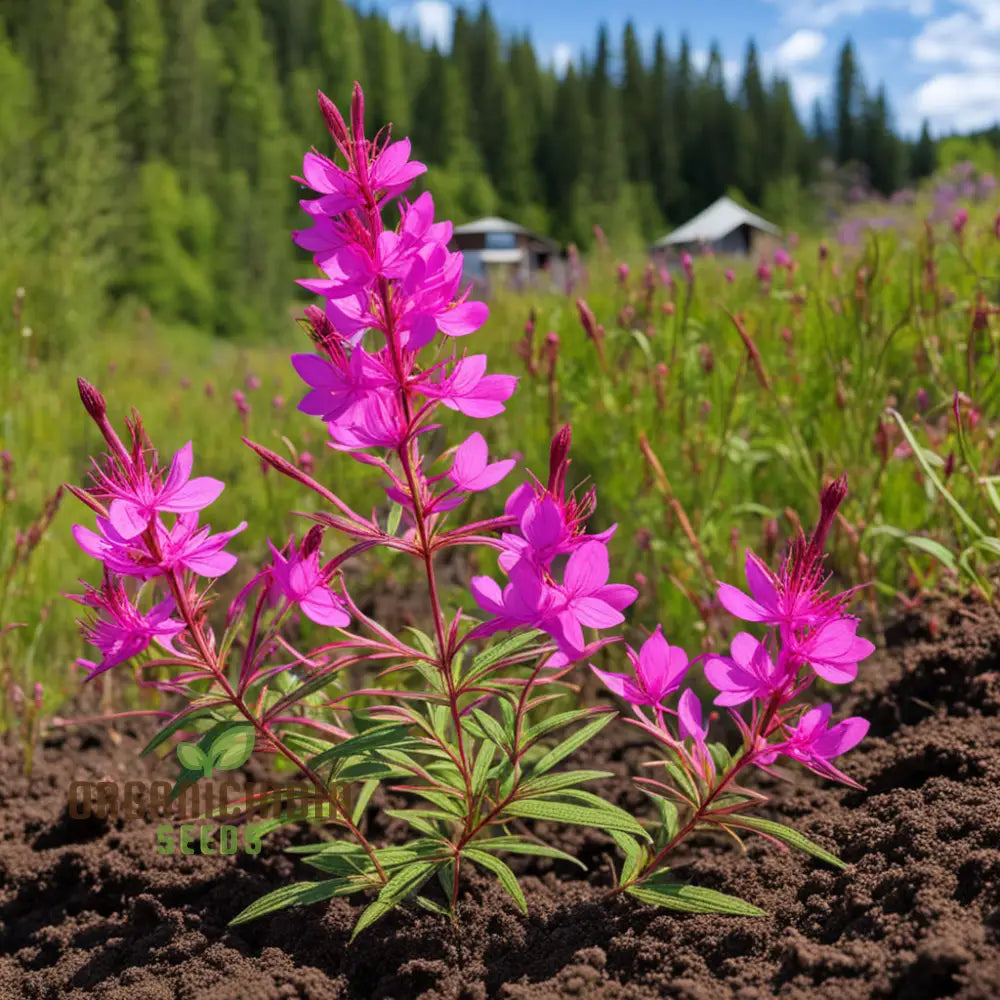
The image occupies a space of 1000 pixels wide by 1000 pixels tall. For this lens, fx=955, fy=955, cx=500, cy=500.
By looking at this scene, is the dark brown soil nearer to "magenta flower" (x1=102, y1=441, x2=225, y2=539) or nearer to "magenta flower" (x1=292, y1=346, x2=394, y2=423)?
"magenta flower" (x1=102, y1=441, x2=225, y2=539)

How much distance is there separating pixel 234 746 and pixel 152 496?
395mm

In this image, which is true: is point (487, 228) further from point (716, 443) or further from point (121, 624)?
point (121, 624)

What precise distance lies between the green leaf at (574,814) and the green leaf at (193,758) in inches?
16.3

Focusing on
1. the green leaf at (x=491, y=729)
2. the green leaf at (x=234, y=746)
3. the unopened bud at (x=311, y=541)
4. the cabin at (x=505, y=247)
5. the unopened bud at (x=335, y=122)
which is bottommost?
the cabin at (x=505, y=247)

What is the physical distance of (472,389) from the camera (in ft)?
3.80

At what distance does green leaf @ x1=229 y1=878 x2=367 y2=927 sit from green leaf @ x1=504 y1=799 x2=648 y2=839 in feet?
0.84

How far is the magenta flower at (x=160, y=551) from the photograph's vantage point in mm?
1142

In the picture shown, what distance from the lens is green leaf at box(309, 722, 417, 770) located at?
1231 millimetres

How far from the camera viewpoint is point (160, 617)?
121 cm

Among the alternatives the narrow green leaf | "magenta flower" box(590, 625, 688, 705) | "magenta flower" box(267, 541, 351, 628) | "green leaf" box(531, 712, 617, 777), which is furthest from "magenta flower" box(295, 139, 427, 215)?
the narrow green leaf

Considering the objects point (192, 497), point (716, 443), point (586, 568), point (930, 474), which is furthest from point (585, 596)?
point (716, 443)

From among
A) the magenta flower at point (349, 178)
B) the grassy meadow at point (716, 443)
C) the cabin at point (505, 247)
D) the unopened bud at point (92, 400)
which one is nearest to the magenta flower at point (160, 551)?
the unopened bud at point (92, 400)

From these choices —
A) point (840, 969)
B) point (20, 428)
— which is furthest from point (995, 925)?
point (20, 428)

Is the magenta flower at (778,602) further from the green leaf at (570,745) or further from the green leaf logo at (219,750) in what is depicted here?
the green leaf logo at (219,750)
